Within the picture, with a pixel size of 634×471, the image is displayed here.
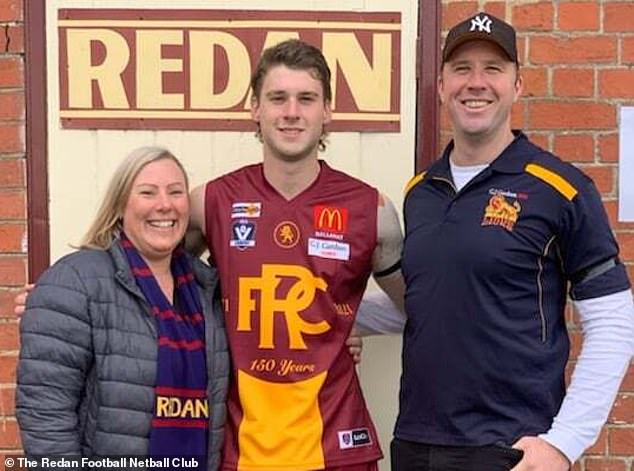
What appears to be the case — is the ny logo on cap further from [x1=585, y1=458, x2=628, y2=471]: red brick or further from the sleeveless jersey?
[x1=585, y1=458, x2=628, y2=471]: red brick

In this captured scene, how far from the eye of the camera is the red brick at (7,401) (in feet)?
11.0

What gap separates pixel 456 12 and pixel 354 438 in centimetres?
156

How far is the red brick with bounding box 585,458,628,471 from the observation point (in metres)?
3.34

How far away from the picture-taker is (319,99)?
8.79 feet

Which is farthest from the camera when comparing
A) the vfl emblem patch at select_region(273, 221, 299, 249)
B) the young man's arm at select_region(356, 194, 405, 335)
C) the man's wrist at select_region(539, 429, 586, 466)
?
the young man's arm at select_region(356, 194, 405, 335)

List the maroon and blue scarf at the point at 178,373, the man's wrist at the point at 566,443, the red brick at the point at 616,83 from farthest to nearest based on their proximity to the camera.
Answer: the red brick at the point at 616,83 < the maroon and blue scarf at the point at 178,373 < the man's wrist at the point at 566,443

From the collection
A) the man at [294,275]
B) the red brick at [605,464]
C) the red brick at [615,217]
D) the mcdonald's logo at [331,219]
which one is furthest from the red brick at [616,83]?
the red brick at [605,464]

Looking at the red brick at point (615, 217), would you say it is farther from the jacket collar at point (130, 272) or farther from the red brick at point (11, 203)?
the red brick at point (11, 203)

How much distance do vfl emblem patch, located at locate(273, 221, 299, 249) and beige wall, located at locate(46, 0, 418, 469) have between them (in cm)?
74

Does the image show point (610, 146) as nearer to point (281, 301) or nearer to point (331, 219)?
point (331, 219)

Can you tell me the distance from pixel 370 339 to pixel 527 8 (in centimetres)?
130

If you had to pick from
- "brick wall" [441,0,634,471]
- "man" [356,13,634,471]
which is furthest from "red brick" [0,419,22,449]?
"brick wall" [441,0,634,471]

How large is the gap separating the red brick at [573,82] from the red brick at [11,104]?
190cm

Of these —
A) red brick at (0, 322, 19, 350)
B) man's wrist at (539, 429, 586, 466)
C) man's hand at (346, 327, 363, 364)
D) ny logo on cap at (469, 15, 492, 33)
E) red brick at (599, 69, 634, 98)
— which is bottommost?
man's wrist at (539, 429, 586, 466)
